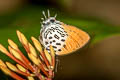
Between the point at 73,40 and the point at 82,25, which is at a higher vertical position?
the point at 73,40

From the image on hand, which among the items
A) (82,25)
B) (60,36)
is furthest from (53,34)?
(82,25)

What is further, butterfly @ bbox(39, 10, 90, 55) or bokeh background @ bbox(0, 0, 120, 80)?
bokeh background @ bbox(0, 0, 120, 80)

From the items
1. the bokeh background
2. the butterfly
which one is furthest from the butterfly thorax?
the bokeh background

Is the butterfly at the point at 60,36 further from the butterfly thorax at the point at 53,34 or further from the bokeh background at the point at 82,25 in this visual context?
the bokeh background at the point at 82,25

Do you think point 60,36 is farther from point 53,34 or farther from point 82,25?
point 82,25

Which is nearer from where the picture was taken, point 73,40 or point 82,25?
point 73,40

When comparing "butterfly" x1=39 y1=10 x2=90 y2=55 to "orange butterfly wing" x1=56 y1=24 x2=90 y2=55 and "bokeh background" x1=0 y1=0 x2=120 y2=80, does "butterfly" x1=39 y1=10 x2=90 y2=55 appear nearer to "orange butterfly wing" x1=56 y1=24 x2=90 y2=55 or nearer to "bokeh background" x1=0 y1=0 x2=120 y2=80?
"orange butterfly wing" x1=56 y1=24 x2=90 y2=55

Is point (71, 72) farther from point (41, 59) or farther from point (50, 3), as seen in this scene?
point (41, 59)

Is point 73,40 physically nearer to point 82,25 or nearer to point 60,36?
point 60,36
